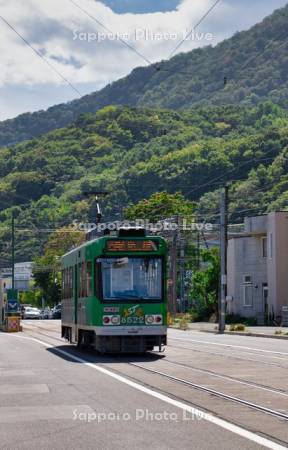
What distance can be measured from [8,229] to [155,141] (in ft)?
95.2

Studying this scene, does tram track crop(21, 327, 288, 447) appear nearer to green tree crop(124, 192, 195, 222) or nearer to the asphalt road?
the asphalt road

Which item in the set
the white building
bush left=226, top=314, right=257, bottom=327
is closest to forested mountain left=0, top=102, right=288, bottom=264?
the white building

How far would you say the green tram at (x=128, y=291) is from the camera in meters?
27.0

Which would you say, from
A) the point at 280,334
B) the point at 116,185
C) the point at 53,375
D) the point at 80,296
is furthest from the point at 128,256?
the point at 116,185

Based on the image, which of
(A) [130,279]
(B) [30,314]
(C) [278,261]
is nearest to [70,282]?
(A) [130,279]

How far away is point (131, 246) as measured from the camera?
27344mm

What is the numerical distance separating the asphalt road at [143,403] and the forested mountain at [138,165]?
280ft

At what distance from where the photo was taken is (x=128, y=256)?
27.2 metres

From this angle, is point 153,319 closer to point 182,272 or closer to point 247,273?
point 247,273

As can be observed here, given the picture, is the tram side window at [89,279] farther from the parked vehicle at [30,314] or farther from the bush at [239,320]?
the parked vehicle at [30,314]

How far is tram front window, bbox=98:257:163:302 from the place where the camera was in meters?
27.2

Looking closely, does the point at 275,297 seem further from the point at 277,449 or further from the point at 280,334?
the point at 277,449

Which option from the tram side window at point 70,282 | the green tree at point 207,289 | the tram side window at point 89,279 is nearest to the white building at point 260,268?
the green tree at point 207,289

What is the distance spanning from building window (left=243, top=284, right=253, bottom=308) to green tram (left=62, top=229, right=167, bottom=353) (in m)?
44.0
